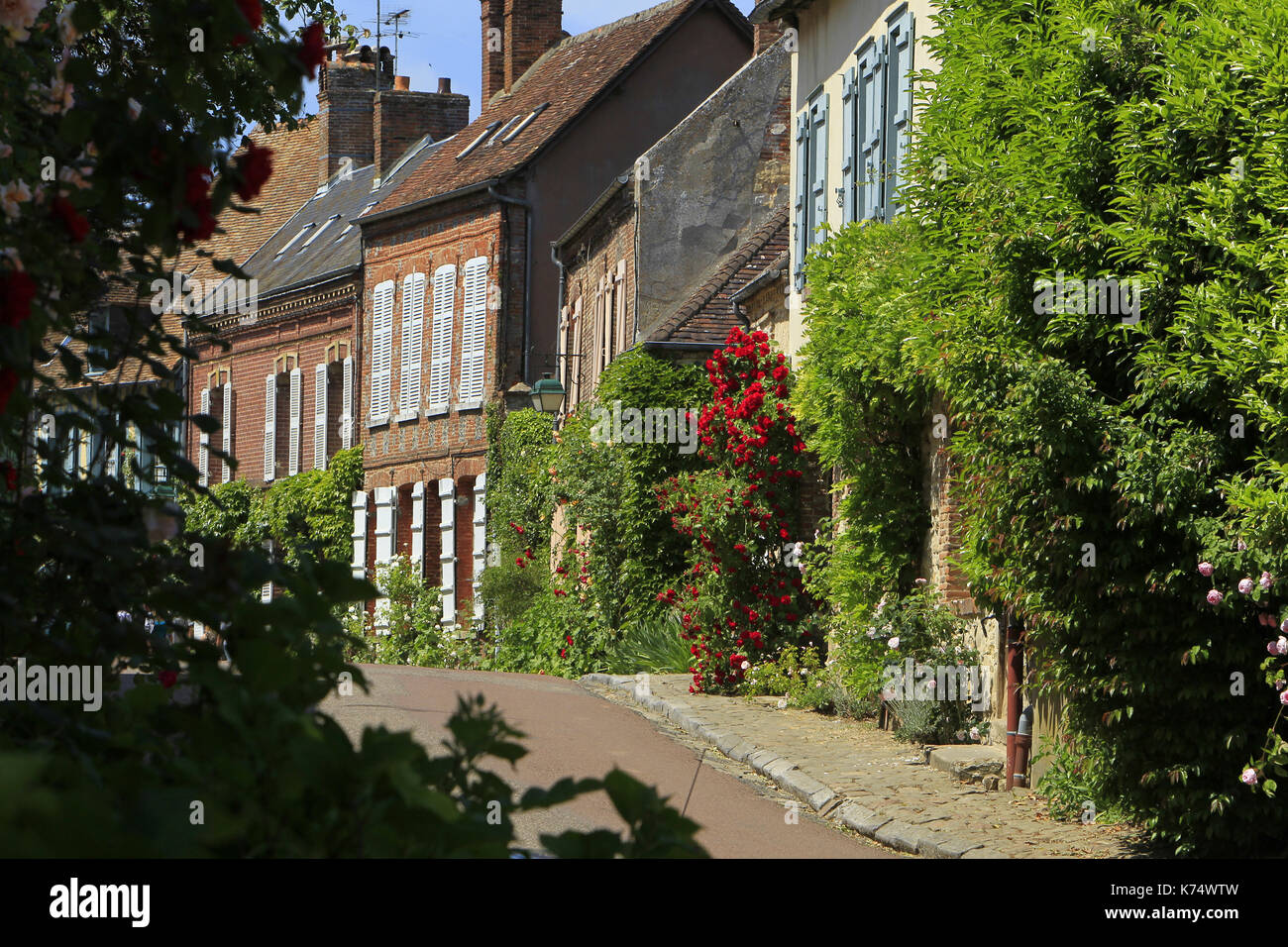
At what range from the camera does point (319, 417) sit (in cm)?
3334

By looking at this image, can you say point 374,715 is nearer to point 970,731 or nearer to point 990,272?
point 970,731

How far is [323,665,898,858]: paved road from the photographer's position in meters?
8.78

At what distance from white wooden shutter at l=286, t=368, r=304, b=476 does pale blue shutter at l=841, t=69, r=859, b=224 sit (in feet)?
67.0

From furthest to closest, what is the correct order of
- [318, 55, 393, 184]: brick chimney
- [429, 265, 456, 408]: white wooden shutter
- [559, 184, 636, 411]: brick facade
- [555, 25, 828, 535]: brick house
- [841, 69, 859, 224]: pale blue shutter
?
1. [318, 55, 393, 184]: brick chimney
2. [429, 265, 456, 408]: white wooden shutter
3. [559, 184, 636, 411]: brick facade
4. [555, 25, 828, 535]: brick house
5. [841, 69, 859, 224]: pale blue shutter

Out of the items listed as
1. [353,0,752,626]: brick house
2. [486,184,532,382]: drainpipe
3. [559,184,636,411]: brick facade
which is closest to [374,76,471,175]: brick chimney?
[353,0,752,626]: brick house

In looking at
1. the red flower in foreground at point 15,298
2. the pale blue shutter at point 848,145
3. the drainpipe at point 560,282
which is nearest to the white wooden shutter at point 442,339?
the drainpipe at point 560,282

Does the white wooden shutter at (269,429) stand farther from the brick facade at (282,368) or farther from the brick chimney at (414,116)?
the brick chimney at (414,116)

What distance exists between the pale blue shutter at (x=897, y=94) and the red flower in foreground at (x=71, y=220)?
11658 millimetres

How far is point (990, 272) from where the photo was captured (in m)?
8.48

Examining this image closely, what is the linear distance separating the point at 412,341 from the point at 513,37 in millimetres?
7358

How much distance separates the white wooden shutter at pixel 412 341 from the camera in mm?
30781

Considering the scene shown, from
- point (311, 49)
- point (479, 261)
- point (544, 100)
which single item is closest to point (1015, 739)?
point (311, 49)

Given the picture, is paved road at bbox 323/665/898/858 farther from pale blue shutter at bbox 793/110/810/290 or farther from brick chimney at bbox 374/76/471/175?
brick chimney at bbox 374/76/471/175
